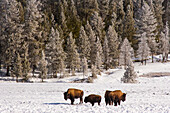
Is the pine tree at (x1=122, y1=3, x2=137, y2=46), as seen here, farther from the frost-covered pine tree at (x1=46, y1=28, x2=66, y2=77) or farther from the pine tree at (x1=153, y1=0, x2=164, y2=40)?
the frost-covered pine tree at (x1=46, y1=28, x2=66, y2=77)

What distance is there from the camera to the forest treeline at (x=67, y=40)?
55344 mm

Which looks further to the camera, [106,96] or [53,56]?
[53,56]

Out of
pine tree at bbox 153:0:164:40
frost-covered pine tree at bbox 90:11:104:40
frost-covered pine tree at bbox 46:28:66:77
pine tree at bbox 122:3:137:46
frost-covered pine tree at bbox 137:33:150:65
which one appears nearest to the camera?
frost-covered pine tree at bbox 46:28:66:77

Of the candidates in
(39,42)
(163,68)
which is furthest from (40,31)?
(163,68)

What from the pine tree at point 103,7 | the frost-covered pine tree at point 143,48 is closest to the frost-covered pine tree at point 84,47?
the frost-covered pine tree at point 143,48

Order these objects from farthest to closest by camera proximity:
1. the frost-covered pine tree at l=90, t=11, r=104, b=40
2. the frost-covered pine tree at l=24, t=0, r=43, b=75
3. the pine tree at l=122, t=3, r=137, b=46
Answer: the pine tree at l=122, t=3, r=137, b=46 → the frost-covered pine tree at l=90, t=11, r=104, b=40 → the frost-covered pine tree at l=24, t=0, r=43, b=75

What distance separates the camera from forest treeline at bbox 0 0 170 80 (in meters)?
55.3

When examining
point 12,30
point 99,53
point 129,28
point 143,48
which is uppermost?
point 129,28

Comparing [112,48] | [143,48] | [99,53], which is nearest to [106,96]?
[99,53]

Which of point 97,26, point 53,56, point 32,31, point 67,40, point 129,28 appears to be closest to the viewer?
point 53,56

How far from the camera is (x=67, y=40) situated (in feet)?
208

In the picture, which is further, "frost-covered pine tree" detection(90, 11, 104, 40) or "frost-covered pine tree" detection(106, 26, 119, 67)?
"frost-covered pine tree" detection(90, 11, 104, 40)

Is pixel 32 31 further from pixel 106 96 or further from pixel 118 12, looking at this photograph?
pixel 106 96

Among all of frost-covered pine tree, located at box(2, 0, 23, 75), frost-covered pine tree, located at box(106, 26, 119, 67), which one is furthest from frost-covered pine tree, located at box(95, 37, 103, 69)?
frost-covered pine tree, located at box(2, 0, 23, 75)
